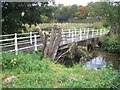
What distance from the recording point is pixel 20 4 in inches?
284

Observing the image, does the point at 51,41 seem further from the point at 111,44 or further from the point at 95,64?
the point at 111,44

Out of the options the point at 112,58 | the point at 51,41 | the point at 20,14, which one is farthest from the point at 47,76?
the point at 112,58

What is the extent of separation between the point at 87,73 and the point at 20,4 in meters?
3.36

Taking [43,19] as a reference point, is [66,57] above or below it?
below

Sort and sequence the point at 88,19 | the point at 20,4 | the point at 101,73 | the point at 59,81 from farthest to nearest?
the point at 88,19 → the point at 20,4 → the point at 101,73 → the point at 59,81

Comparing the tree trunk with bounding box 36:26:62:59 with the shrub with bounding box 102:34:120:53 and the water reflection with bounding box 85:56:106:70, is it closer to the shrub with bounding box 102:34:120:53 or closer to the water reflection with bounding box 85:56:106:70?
the water reflection with bounding box 85:56:106:70

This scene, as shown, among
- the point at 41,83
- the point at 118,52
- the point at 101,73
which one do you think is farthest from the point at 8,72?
the point at 118,52

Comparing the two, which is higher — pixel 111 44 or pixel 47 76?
pixel 47 76

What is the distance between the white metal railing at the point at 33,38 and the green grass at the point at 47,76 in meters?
1.03

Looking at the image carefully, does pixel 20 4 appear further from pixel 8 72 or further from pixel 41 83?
pixel 41 83

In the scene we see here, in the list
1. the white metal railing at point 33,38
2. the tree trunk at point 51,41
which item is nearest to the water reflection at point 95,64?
the tree trunk at point 51,41

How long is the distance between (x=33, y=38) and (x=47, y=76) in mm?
4004

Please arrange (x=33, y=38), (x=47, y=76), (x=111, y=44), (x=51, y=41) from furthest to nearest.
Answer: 1. (x=111, y=44)
2. (x=33, y=38)
3. (x=51, y=41)
4. (x=47, y=76)

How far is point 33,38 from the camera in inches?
319
